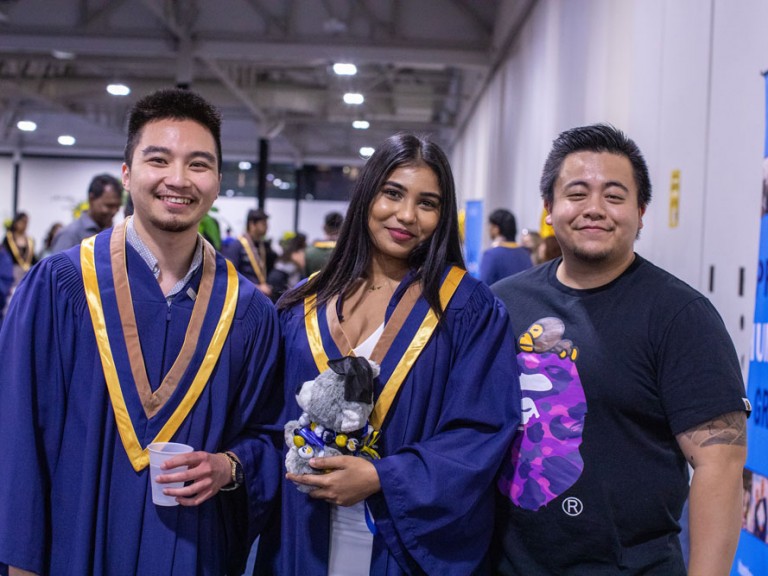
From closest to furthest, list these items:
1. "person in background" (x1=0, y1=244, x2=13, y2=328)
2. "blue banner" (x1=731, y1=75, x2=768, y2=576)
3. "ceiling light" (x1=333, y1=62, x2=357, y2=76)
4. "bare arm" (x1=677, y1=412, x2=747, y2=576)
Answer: "bare arm" (x1=677, y1=412, x2=747, y2=576), "blue banner" (x1=731, y1=75, x2=768, y2=576), "person in background" (x1=0, y1=244, x2=13, y2=328), "ceiling light" (x1=333, y1=62, x2=357, y2=76)

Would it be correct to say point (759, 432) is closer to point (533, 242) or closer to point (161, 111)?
point (161, 111)

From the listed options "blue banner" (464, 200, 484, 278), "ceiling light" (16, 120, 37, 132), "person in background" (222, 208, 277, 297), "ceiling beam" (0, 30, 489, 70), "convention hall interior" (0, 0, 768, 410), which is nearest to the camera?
"convention hall interior" (0, 0, 768, 410)

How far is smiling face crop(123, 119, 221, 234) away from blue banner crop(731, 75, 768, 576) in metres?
1.63

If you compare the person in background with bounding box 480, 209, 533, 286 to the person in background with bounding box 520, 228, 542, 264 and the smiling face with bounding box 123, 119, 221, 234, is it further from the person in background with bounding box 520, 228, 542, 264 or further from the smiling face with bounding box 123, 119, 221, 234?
the smiling face with bounding box 123, 119, 221, 234

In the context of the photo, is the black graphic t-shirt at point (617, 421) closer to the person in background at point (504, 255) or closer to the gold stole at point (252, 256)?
the person in background at point (504, 255)

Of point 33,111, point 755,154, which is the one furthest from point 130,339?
point 33,111

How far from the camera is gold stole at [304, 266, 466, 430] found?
1927mm

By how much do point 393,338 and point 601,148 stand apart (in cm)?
66

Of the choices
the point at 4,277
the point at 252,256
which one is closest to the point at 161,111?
the point at 252,256

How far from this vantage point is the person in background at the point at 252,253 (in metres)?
7.98

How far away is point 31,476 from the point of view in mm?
1849

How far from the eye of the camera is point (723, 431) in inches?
68.2

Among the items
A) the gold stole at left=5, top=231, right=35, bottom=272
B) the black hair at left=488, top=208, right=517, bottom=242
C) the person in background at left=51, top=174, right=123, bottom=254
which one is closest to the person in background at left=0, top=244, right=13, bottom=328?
the gold stole at left=5, top=231, right=35, bottom=272

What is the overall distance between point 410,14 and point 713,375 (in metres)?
10.9
